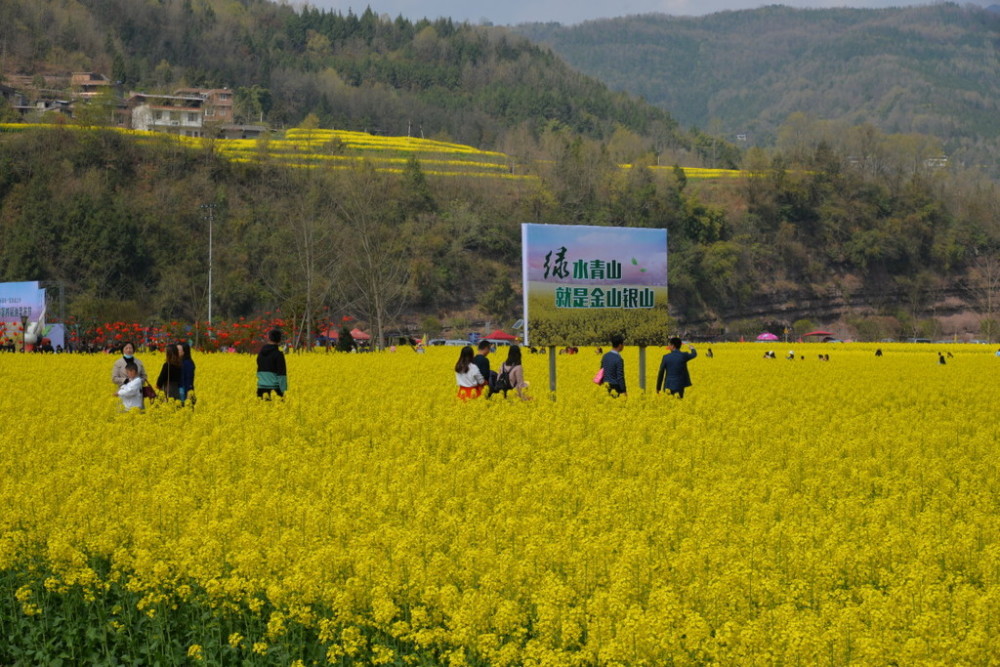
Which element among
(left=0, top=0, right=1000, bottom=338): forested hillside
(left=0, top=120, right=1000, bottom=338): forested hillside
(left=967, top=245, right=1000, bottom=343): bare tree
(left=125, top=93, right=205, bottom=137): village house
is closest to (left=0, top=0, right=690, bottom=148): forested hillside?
(left=0, top=0, right=1000, bottom=338): forested hillside

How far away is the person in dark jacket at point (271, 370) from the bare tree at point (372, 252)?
39.7 m

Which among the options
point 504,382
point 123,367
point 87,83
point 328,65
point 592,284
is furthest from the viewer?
point 328,65

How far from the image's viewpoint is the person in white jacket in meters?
16.0

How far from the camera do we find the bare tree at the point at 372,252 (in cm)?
6482

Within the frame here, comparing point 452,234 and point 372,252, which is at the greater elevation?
point 452,234

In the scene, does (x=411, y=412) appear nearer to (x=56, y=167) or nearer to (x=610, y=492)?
(x=610, y=492)

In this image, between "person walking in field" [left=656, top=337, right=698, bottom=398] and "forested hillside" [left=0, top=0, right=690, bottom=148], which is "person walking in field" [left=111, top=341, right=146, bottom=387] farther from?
"forested hillside" [left=0, top=0, right=690, bottom=148]

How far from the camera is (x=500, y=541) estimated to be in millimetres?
8312

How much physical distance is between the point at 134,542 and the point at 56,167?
87704mm

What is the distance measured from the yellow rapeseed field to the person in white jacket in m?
0.37

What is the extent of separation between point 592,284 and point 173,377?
833 centimetres

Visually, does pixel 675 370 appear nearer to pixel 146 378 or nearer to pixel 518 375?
pixel 518 375

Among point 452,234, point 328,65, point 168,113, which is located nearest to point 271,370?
point 452,234

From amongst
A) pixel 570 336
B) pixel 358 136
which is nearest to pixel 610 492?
pixel 570 336
